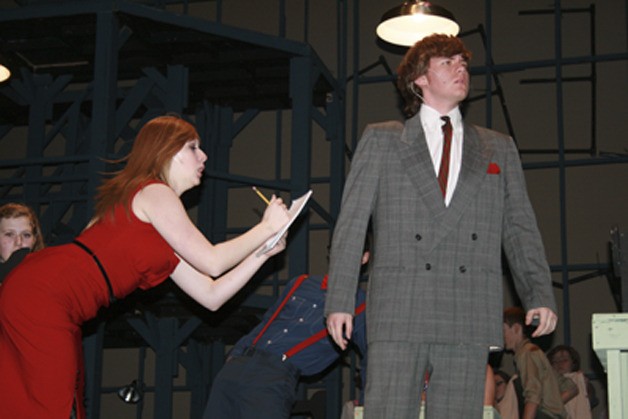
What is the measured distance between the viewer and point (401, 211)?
4254mm

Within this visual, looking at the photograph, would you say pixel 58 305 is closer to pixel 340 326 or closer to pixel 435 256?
pixel 340 326

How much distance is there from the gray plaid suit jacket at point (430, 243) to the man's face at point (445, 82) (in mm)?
189

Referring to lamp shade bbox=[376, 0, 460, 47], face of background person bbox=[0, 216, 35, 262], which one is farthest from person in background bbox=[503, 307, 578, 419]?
face of background person bbox=[0, 216, 35, 262]

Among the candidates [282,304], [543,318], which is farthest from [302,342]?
[543,318]

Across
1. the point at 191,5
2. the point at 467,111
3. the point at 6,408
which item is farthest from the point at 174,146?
the point at 191,5

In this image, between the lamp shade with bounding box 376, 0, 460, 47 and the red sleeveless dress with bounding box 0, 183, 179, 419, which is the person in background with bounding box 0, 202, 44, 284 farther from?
the lamp shade with bounding box 376, 0, 460, 47

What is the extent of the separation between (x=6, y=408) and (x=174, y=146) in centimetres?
134

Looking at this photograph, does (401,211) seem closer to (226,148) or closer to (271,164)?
(226,148)

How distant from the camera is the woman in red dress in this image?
144 inches

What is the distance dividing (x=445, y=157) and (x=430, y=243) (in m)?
0.45

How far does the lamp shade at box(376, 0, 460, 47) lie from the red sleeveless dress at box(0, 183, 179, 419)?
236 inches

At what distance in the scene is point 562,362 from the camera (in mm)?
8805

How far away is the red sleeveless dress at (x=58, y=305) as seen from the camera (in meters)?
3.64

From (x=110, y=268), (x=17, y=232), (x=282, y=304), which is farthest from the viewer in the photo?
(x=282, y=304)
